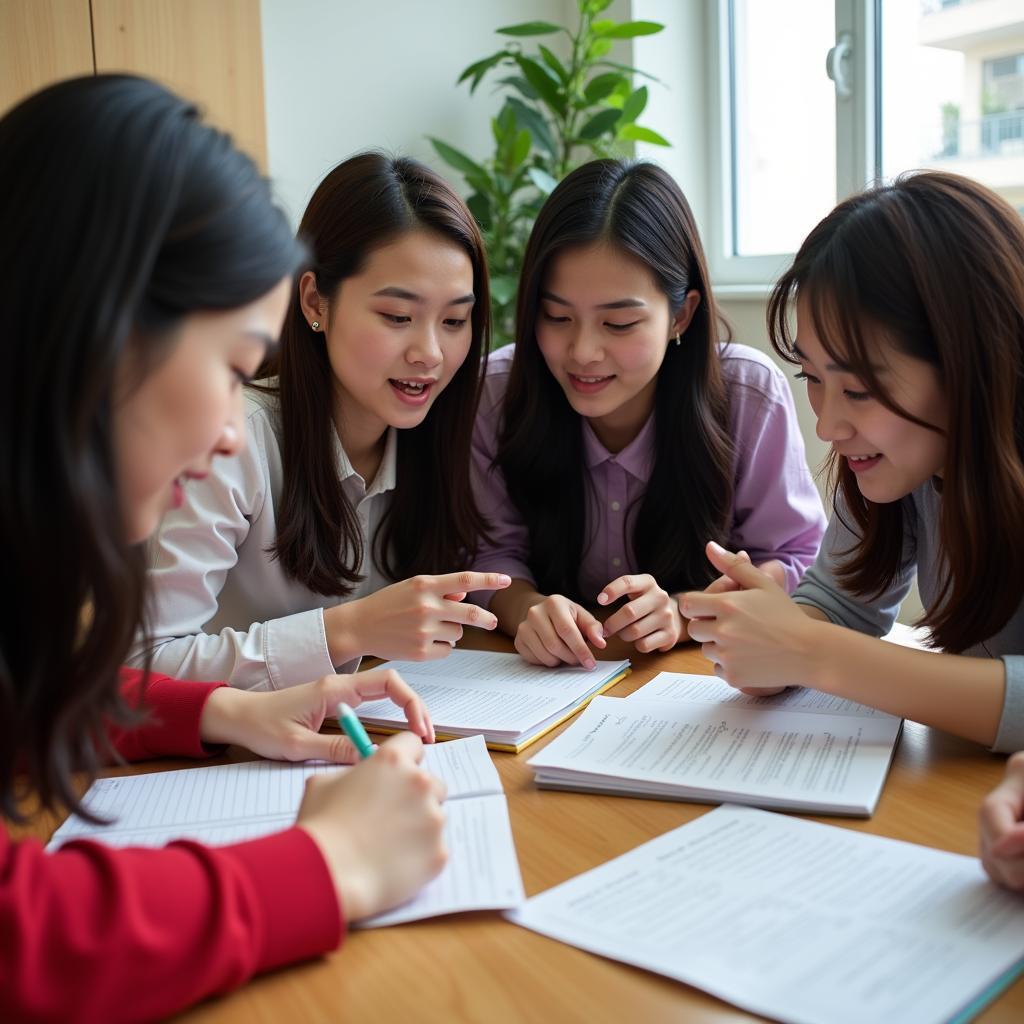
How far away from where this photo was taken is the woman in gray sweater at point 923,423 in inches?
41.9

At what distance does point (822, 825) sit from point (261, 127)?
87.8 inches

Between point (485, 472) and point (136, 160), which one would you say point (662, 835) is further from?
point (485, 472)

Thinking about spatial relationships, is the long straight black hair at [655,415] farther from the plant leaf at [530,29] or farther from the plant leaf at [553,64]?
the plant leaf at [530,29]

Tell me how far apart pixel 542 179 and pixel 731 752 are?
86.4 inches

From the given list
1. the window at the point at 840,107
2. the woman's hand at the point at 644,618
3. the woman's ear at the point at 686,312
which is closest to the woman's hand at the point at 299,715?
the woman's hand at the point at 644,618

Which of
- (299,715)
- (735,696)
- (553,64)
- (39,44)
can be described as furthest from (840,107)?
(299,715)

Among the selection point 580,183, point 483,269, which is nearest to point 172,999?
point 483,269

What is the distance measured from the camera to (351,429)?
1654 mm

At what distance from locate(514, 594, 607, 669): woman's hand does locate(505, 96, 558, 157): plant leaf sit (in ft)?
6.38

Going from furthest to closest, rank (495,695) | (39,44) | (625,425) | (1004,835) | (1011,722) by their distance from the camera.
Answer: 1. (39,44)
2. (625,425)
3. (495,695)
4. (1011,722)
5. (1004,835)

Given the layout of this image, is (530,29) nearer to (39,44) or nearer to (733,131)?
(733,131)

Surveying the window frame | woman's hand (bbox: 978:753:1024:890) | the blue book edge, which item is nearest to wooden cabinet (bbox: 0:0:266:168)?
the window frame

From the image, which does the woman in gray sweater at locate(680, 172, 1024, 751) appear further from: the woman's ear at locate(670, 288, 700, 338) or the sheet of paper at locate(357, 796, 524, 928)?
the woman's ear at locate(670, 288, 700, 338)

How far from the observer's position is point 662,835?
88 centimetres
